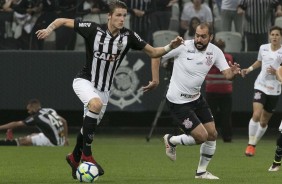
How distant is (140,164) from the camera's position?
15.6 metres

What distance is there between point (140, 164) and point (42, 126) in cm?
448

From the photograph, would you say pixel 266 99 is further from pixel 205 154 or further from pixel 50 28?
pixel 50 28

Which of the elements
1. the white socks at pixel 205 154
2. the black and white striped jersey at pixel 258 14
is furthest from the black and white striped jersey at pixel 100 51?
the black and white striped jersey at pixel 258 14

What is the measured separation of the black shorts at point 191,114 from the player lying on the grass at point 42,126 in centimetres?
651

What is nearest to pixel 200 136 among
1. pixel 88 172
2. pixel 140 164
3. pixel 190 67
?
pixel 190 67

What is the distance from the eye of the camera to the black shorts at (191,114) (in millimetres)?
13031

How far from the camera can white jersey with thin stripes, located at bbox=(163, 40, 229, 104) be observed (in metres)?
13.3

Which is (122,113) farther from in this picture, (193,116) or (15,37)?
(193,116)

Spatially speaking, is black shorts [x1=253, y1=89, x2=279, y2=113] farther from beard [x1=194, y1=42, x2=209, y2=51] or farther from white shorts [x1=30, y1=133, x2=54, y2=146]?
white shorts [x1=30, y1=133, x2=54, y2=146]

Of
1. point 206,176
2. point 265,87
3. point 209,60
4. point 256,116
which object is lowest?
point 256,116

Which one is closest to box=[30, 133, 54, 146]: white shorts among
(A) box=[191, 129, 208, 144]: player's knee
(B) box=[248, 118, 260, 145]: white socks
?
(B) box=[248, 118, 260, 145]: white socks

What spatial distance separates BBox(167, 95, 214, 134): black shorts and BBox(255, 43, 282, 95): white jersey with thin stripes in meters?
4.26

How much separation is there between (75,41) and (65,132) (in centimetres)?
281

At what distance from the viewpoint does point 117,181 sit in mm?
12438
